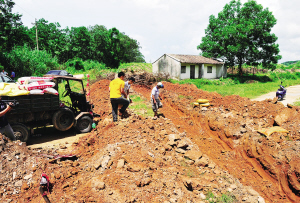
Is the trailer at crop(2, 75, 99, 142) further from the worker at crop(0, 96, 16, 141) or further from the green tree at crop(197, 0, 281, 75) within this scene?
the green tree at crop(197, 0, 281, 75)

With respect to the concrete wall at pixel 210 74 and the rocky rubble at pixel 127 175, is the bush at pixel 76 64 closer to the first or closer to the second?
the concrete wall at pixel 210 74

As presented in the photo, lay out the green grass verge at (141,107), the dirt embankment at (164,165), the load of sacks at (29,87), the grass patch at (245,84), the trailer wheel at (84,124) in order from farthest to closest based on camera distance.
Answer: the grass patch at (245,84) → the green grass verge at (141,107) → the trailer wheel at (84,124) → the load of sacks at (29,87) → the dirt embankment at (164,165)

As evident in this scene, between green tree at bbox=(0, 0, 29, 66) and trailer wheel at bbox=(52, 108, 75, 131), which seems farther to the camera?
green tree at bbox=(0, 0, 29, 66)

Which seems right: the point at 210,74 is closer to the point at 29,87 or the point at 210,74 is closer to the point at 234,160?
the point at 234,160

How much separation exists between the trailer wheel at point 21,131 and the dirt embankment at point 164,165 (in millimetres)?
769

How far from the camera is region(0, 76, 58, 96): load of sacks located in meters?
5.52

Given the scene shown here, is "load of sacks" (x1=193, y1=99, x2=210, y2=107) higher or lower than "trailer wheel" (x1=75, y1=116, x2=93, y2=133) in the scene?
higher

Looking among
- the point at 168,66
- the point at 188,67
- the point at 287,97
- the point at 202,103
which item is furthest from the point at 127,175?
the point at 188,67

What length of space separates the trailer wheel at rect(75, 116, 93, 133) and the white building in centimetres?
1755

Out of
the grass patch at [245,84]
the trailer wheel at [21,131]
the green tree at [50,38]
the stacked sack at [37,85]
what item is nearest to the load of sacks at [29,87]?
the stacked sack at [37,85]

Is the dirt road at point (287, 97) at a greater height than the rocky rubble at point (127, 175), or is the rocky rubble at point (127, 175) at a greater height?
the dirt road at point (287, 97)

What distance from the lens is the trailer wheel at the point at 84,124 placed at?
23.8 feet

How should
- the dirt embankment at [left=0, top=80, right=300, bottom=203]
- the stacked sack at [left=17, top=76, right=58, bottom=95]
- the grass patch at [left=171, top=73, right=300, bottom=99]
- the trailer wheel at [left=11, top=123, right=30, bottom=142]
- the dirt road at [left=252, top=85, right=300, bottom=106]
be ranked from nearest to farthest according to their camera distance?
the dirt embankment at [left=0, top=80, right=300, bottom=203]
the trailer wheel at [left=11, top=123, right=30, bottom=142]
the stacked sack at [left=17, top=76, right=58, bottom=95]
the dirt road at [left=252, top=85, right=300, bottom=106]
the grass patch at [left=171, top=73, right=300, bottom=99]

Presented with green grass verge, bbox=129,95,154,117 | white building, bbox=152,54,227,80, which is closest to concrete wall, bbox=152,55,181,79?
white building, bbox=152,54,227,80
